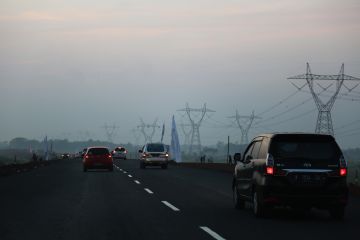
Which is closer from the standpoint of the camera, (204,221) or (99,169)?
(204,221)

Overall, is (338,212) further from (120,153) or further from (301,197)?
(120,153)

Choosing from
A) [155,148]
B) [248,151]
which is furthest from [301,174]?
[155,148]

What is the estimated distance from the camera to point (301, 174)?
43.9 feet

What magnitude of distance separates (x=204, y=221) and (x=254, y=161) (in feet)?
6.79

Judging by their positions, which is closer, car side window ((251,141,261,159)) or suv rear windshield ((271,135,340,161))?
suv rear windshield ((271,135,340,161))

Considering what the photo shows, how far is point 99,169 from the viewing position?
1775 inches

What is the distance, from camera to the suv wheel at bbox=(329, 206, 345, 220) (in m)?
13.7

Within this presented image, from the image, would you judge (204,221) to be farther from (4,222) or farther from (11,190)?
(11,190)

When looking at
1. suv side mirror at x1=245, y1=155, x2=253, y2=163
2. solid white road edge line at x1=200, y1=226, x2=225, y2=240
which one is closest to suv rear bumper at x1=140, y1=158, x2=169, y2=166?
suv side mirror at x1=245, y1=155, x2=253, y2=163

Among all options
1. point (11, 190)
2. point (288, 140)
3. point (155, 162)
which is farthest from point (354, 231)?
point (155, 162)

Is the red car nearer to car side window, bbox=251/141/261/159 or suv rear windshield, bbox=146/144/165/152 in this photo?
suv rear windshield, bbox=146/144/165/152

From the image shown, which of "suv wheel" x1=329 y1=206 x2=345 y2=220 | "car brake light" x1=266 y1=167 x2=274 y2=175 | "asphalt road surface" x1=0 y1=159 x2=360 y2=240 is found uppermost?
"car brake light" x1=266 y1=167 x2=274 y2=175

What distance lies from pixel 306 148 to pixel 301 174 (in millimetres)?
646

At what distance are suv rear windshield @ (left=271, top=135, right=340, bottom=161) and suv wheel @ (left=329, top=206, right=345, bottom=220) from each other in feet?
3.23
